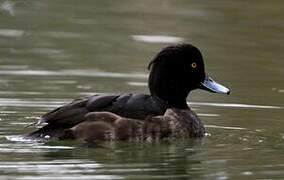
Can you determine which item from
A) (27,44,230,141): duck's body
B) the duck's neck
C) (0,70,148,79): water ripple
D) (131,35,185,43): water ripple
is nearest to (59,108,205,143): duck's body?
(27,44,230,141): duck's body

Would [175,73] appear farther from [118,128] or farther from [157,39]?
[157,39]

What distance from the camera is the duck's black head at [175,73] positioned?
12.1 m

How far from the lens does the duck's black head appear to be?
12.1 metres

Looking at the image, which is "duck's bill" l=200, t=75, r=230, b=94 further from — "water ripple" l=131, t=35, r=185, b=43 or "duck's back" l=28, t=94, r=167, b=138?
"water ripple" l=131, t=35, r=185, b=43

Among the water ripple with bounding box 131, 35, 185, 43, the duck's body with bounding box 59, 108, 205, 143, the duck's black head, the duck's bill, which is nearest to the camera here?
the duck's body with bounding box 59, 108, 205, 143

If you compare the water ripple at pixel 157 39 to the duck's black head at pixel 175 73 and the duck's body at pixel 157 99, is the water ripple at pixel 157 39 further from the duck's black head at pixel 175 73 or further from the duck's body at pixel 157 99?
the duck's black head at pixel 175 73

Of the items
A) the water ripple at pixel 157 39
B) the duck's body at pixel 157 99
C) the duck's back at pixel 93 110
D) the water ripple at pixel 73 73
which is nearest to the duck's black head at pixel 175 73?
the duck's body at pixel 157 99

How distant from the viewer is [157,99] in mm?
11938

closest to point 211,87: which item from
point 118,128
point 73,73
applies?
point 118,128

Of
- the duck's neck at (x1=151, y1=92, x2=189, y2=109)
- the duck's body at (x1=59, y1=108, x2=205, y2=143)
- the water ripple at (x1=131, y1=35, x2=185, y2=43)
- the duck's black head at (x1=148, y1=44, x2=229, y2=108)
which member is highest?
the duck's black head at (x1=148, y1=44, x2=229, y2=108)

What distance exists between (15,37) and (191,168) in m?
8.56

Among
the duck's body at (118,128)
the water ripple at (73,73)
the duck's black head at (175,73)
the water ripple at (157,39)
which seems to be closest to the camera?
the duck's body at (118,128)

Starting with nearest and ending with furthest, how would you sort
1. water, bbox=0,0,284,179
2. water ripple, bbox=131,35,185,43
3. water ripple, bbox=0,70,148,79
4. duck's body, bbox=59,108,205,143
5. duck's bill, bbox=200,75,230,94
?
water, bbox=0,0,284,179, duck's body, bbox=59,108,205,143, duck's bill, bbox=200,75,230,94, water ripple, bbox=0,70,148,79, water ripple, bbox=131,35,185,43

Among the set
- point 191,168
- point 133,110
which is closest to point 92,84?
point 133,110
